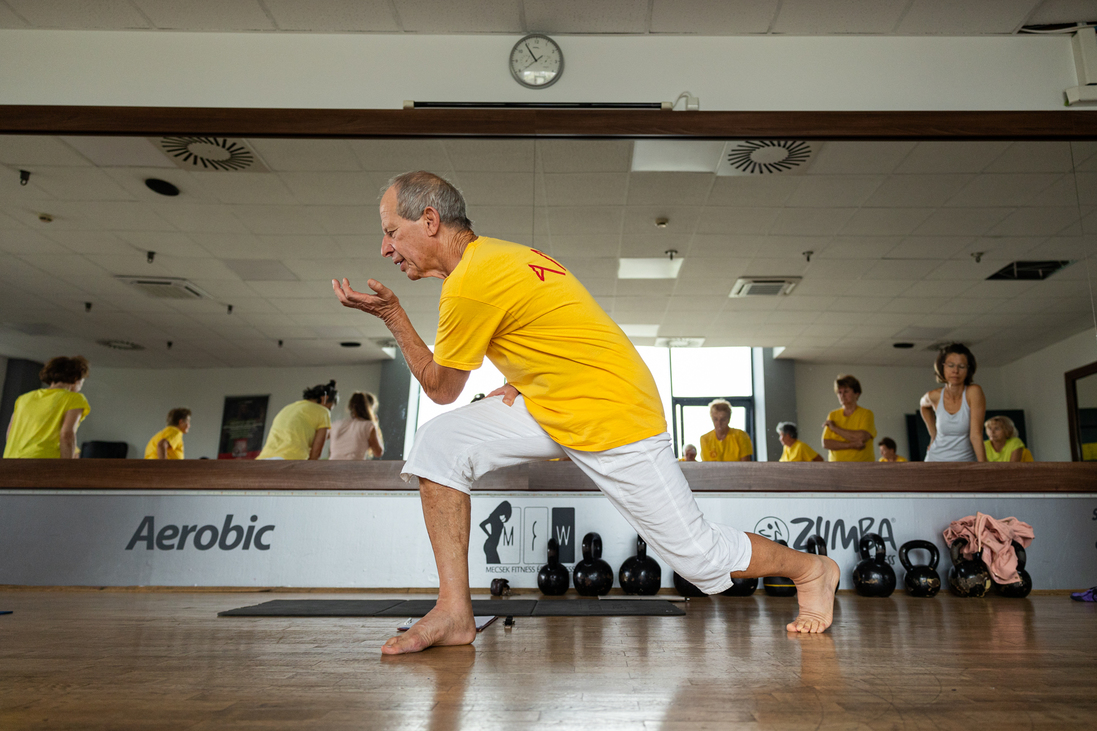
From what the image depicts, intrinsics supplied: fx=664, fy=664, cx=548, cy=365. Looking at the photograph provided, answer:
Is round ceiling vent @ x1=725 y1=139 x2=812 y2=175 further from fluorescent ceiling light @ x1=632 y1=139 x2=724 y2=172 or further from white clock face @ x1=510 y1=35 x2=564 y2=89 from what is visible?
white clock face @ x1=510 y1=35 x2=564 y2=89

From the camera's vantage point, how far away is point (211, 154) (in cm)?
371

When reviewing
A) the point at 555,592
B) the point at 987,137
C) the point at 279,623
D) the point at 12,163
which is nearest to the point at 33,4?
the point at 12,163

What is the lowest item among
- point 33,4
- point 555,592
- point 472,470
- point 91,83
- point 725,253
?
point 555,592

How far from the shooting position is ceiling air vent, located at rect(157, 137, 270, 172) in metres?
3.57

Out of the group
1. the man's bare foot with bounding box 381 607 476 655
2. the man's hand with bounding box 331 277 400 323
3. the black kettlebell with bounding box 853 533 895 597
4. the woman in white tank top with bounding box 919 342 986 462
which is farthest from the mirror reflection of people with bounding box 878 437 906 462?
the man's hand with bounding box 331 277 400 323

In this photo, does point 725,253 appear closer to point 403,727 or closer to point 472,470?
point 472,470

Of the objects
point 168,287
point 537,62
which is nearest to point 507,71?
point 537,62

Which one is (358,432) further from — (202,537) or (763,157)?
(763,157)

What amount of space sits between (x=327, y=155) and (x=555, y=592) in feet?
8.74

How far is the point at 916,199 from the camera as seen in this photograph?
4074 mm

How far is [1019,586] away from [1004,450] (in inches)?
34.5

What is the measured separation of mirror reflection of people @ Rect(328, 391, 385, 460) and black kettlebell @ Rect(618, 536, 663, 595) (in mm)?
1652

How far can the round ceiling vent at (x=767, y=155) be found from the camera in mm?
3570

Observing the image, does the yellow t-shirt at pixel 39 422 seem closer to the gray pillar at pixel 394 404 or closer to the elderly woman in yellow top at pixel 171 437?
the elderly woman in yellow top at pixel 171 437
